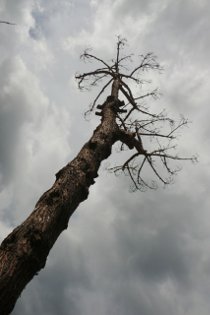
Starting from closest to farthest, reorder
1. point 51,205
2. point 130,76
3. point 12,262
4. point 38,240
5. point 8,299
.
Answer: point 8,299
point 12,262
point 38,240
point 51,205
point 130,76

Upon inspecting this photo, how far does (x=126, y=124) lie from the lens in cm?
874

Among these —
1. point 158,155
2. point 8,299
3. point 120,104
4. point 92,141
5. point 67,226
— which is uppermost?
point 120,104

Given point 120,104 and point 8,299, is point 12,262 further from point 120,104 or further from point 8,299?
point 120,104

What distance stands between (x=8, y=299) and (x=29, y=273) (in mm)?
380

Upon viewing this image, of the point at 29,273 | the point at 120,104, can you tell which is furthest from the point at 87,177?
the point at 120,104

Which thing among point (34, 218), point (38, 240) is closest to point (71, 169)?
point (34, 218)

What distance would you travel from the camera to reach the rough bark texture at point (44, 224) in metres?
3.38

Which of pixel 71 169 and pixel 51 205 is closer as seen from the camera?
pixel 51 205

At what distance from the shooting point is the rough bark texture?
3.38m

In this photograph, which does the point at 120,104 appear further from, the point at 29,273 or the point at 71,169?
the point at 29,273

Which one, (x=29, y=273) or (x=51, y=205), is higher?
(x=51, y=205)

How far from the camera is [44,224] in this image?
406cm

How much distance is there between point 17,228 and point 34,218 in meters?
0.25

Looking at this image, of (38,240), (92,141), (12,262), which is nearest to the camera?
(12,262)
